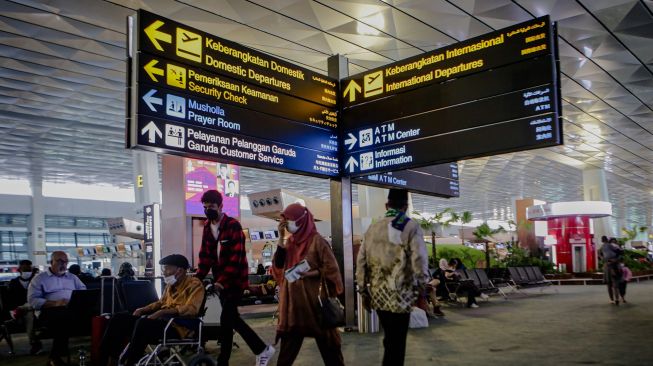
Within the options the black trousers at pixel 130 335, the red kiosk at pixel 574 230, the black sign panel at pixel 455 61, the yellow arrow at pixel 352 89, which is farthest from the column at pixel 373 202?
the black trousers at pixel 130 335

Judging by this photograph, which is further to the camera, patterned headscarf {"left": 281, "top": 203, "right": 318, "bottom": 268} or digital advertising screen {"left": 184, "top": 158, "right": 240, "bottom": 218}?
digital advertising screen {"left": 184, "top": 158, "right": 240, "bottom": 218}

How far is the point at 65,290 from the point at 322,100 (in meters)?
4.50

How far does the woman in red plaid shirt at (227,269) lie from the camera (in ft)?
18.0

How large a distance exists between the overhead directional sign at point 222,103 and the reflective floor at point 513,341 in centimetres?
256

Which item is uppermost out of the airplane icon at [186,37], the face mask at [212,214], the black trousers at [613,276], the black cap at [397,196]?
the airplane icon at [186,37]

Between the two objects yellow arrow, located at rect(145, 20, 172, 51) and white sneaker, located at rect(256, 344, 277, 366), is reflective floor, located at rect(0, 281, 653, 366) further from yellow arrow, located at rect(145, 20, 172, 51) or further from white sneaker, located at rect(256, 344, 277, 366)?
yellow arrow, located at rect(145, 20, 172, 51)

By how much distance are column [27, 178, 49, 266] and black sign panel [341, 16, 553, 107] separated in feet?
126

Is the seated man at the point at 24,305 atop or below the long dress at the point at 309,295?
below

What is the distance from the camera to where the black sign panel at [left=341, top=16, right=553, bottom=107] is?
22.8 ft

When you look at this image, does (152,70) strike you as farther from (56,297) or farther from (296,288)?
(56,297)

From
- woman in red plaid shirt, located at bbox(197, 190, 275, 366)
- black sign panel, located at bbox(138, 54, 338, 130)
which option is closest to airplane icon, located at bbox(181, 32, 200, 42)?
black sign panel, located at bbox(138, 54, 338, 130)

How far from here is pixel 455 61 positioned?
7621mm

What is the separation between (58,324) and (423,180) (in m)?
6.95

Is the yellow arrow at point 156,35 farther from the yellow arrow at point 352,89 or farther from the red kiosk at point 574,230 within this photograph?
the red kiosk at point 574,230
